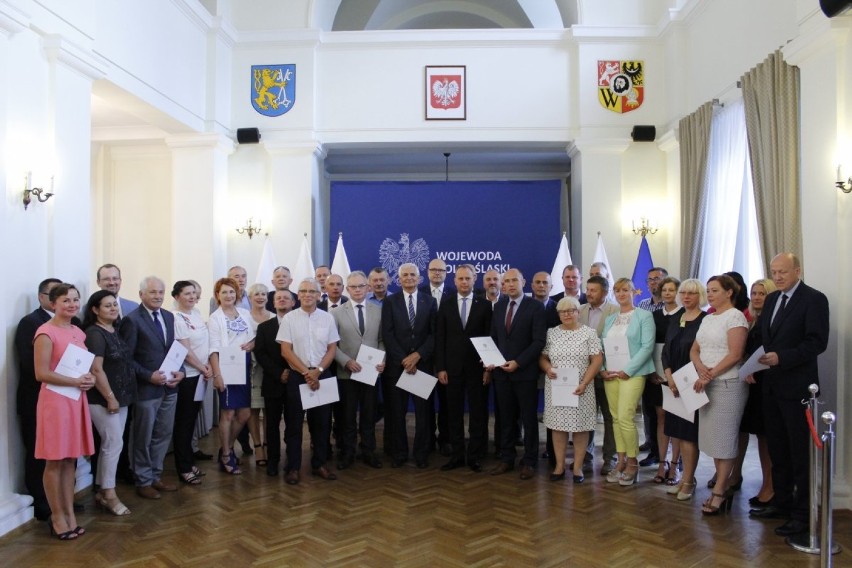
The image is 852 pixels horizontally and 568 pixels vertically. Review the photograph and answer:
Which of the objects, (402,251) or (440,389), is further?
(402,251)

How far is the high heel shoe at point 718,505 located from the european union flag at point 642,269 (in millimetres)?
3598

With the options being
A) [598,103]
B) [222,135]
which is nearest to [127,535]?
[222,135]

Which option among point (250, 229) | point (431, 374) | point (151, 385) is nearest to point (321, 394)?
point (431, 374)

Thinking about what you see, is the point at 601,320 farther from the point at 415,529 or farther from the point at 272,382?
the point at 272,382

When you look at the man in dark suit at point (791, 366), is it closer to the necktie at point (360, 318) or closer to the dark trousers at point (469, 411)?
the dark trousers at point (469, 411)

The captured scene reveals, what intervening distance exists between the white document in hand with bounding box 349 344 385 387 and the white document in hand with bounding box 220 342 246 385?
891 millimetres

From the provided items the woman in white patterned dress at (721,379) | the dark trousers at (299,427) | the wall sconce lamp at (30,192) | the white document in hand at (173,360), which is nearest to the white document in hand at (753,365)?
the woman in white patterned dress at (721,379)

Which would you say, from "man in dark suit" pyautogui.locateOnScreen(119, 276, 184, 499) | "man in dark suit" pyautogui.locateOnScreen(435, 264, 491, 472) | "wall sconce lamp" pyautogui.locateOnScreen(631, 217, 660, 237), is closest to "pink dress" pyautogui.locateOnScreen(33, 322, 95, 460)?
"man in dark suit" pyautogui.locateOnScreen(119, 276, 184, 499)

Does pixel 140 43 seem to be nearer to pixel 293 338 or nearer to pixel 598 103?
pixel 293 338

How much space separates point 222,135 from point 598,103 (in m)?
4.83

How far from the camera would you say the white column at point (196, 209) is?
773cm

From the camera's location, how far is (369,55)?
27.1 ft

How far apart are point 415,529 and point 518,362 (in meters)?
1.53

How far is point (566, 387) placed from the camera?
4.67 m
